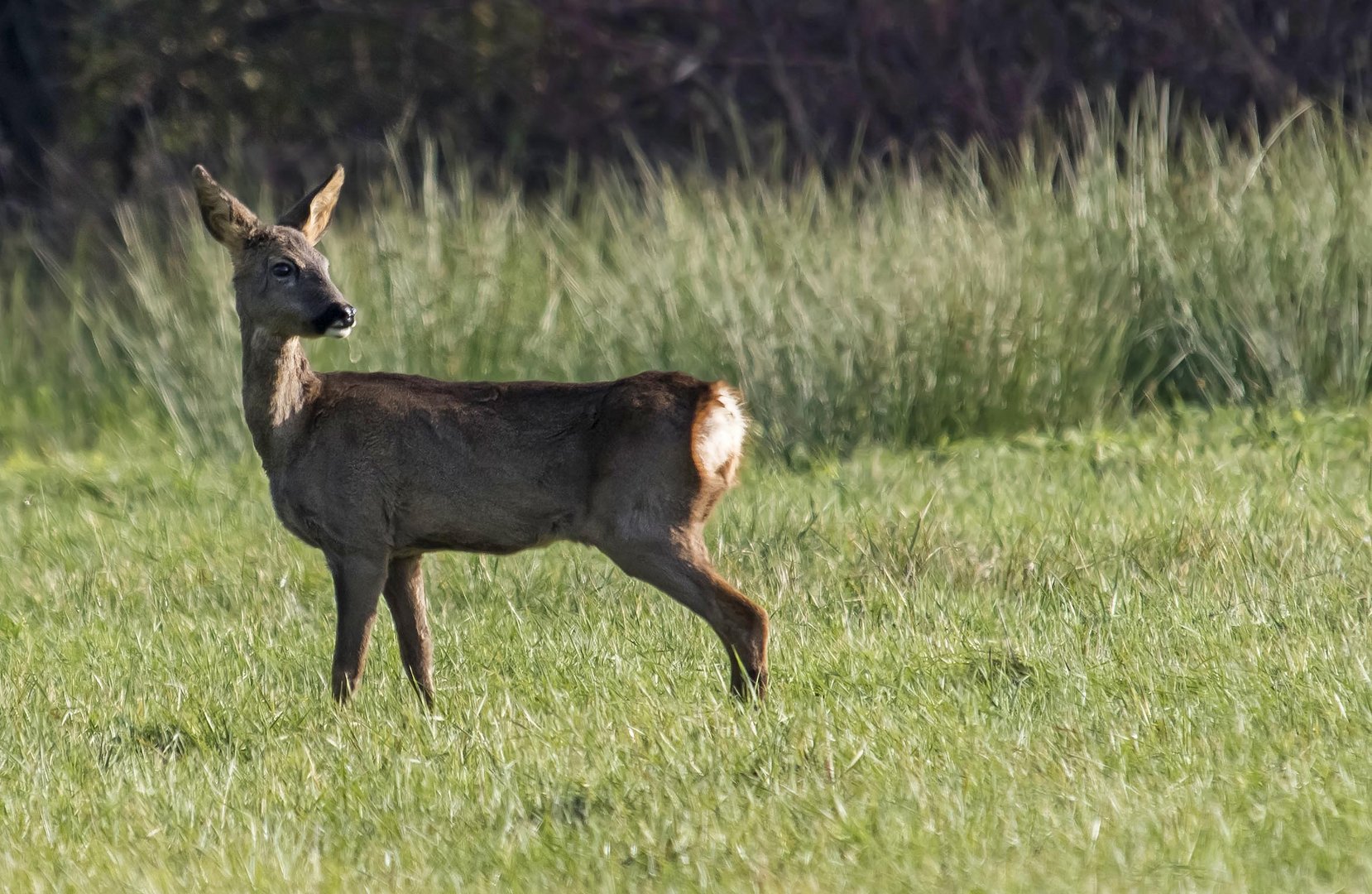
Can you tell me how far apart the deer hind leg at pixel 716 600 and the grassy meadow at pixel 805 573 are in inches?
5.8

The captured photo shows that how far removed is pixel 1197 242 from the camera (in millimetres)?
9656

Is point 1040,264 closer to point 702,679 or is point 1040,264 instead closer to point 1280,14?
point 702,679

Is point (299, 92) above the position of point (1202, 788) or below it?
below

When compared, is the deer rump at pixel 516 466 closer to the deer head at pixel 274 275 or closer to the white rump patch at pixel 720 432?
the white rump patch at pixel 720 432

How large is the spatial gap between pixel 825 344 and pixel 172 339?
3607 mm

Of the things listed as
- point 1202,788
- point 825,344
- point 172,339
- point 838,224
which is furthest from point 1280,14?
point 1202,788

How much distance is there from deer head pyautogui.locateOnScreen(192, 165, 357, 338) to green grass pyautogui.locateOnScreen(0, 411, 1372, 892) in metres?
1.07

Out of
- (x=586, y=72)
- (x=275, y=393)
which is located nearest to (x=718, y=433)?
(x=275, y=393)

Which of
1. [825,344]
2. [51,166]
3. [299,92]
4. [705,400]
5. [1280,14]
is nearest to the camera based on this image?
[705,400]

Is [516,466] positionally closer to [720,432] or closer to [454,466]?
[454,466]

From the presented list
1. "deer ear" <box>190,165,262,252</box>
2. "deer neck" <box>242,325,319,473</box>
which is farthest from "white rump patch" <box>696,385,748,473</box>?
"deer ear" <box>190,165,262,252</box>

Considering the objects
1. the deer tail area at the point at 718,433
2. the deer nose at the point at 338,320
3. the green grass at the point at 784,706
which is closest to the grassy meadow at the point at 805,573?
the green grass at the point at 784,706

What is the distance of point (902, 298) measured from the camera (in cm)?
938

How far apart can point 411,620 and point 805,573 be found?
1.65m
